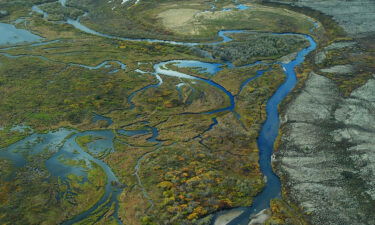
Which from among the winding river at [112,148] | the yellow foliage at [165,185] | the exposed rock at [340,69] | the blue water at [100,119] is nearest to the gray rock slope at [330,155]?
the winding river at [112,148]

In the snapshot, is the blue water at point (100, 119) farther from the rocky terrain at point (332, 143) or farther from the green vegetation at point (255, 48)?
the green vegetation at point (255, 48)

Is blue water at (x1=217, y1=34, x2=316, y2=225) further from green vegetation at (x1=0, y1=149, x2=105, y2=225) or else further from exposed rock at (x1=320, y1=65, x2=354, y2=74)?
green vegetation at (x1=0, y1=149, x2=105, y2=225)

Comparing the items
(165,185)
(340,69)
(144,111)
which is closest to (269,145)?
(165,185)

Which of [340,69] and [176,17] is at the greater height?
[176,17]

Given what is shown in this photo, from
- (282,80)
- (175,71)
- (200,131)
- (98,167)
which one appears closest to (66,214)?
(98,167)

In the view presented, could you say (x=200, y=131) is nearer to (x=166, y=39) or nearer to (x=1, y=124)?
(x=1, y=124)

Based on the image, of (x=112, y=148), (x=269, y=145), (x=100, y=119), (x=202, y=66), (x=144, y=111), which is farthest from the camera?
(x=202, y=66)

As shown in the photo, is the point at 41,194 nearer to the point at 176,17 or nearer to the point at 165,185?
the point at 165,185

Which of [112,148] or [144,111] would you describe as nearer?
[112,148]

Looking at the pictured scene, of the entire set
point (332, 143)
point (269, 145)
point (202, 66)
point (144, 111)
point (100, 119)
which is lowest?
point (269, 145)
